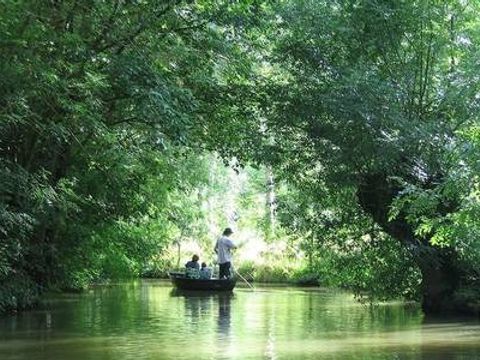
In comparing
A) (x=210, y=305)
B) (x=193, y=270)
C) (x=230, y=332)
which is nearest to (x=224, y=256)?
(x=193, y=270)

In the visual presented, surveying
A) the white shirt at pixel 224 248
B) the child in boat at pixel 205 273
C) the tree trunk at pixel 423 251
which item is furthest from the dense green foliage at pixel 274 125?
the child in boat at pixel 205 273

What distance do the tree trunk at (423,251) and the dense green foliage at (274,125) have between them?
0.04 meters

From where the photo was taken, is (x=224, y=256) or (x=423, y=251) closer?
(x=423, y=251)

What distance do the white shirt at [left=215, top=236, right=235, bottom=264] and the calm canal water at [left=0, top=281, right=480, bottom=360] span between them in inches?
206

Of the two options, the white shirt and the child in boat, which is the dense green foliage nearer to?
the white shirt

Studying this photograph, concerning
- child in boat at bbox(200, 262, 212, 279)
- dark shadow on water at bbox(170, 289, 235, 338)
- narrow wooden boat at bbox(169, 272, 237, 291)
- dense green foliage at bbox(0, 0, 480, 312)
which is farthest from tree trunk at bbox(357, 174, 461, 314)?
child in boat at bbox(200, 262, 212, 279)

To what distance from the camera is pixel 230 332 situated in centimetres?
1234

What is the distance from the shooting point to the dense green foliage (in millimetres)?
12383

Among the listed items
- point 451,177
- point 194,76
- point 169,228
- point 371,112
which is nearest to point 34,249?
point 194,76

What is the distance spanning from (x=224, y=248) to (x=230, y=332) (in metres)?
12.3

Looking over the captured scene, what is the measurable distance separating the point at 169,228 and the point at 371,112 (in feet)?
53.3

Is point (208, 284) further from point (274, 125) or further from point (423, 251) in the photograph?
point (423, 251)

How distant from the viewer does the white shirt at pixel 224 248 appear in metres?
24.4

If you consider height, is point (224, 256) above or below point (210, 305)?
above
